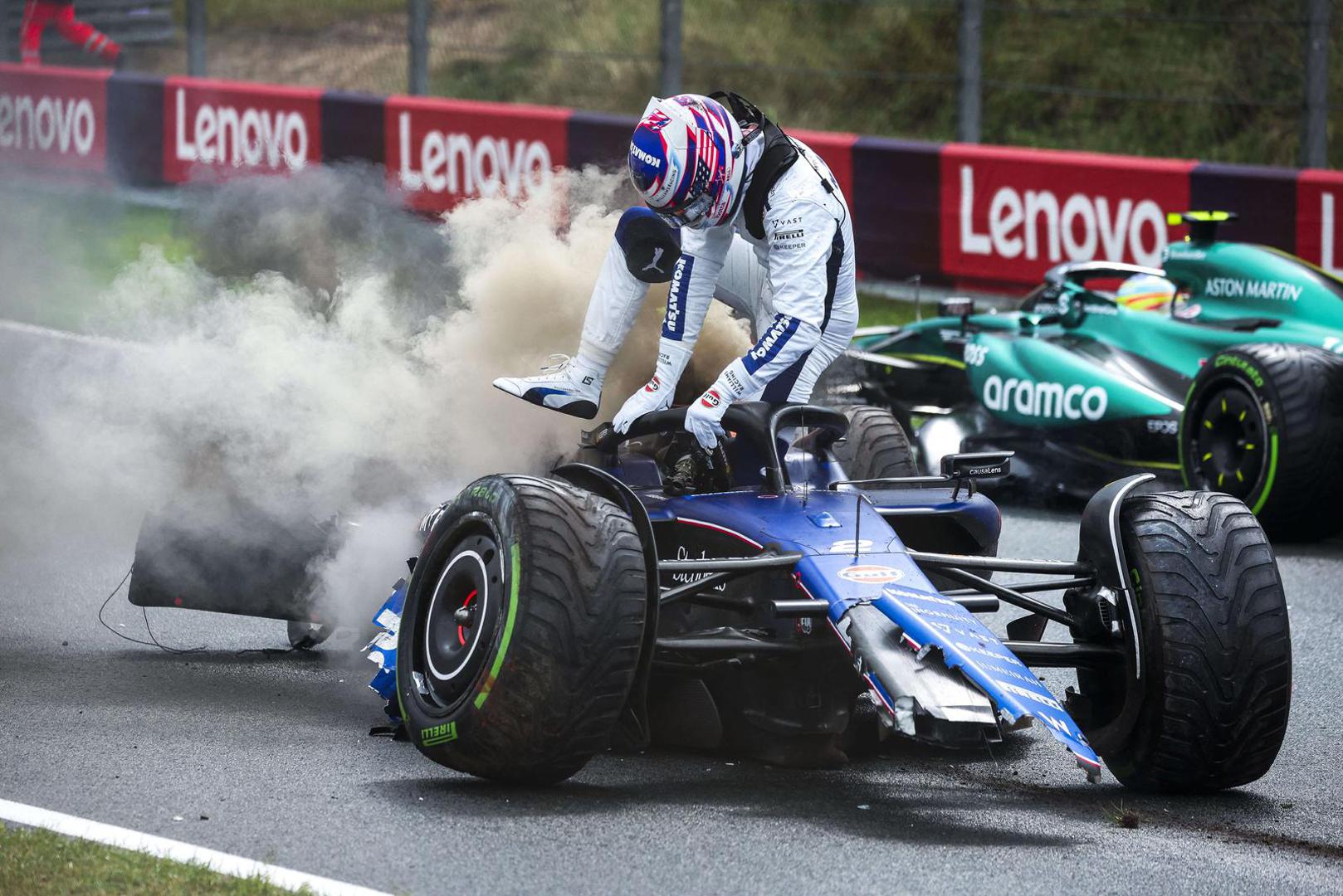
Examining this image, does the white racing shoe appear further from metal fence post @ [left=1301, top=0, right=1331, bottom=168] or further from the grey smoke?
metal fence post @ [left=1301, top=0, right=1331, bottom=168]

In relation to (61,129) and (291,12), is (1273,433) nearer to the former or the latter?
(61,129)

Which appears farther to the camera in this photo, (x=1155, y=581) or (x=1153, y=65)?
(x=1153, y=65)

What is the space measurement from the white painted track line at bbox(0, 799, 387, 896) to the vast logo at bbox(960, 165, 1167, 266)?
10.5 meters

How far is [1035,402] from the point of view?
11.2m

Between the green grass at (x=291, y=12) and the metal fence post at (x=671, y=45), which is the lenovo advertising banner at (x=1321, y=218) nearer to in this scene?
the metal fence post at (x=671, y=45)

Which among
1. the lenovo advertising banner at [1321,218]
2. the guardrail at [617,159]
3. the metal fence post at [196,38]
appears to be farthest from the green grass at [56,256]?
the lenovo advertising banner at [1321,218]

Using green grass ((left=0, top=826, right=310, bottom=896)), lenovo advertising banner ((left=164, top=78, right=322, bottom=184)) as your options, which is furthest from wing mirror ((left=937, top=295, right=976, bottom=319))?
lenovo advertising banner ((left=164, top=78, right=322, bottom=184))

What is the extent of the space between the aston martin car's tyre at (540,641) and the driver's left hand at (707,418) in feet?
2.86

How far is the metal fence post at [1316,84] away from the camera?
1412 centimetres

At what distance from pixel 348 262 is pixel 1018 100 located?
13394mm

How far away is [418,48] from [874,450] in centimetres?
1112

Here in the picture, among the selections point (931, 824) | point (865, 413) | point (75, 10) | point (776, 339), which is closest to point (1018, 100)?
point (75, 10)

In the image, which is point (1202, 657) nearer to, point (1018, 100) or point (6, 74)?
point (1018, 100)

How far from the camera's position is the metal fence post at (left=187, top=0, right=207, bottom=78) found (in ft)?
63.4
